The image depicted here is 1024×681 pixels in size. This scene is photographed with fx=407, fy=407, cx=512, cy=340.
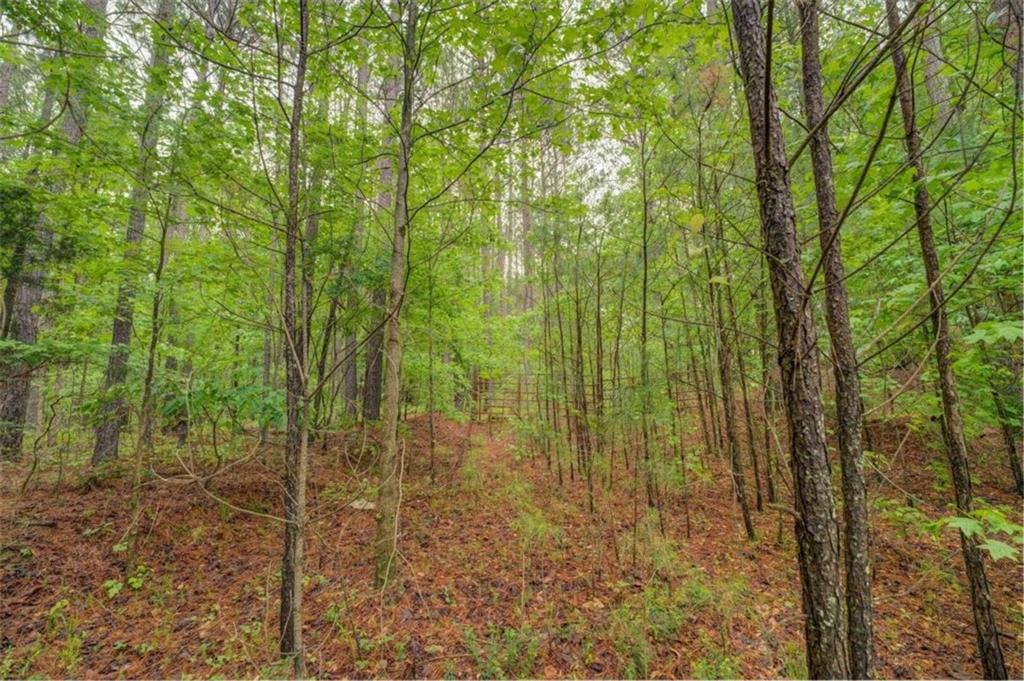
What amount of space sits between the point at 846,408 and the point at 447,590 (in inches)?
147

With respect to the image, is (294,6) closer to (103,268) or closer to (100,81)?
(100,81)

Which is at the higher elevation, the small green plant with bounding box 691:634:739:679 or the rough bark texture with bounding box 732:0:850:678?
the rough bark texture with bounding box 732:0:850:678

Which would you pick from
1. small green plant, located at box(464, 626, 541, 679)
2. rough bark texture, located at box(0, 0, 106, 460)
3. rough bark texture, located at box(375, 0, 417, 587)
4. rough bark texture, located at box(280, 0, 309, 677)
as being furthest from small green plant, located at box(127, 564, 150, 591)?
small green plant, located at box(464, 626, 541, 679)

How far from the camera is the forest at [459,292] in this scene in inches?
88.4

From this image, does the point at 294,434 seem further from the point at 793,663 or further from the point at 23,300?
the point at 23,300

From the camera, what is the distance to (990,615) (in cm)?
288

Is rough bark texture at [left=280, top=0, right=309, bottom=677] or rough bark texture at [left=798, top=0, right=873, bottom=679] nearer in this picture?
rough bark texture at [left=798, top=0, right=873, bottom=679]

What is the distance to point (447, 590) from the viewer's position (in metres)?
4.07

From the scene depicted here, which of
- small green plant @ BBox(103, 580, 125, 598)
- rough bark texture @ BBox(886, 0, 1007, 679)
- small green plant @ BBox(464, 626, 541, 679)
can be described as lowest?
small green plant @ BBox(464, 626, 541, 679)

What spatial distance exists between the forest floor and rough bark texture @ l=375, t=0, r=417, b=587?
353 millimetres

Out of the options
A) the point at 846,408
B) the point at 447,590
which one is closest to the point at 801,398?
the point at 846,408

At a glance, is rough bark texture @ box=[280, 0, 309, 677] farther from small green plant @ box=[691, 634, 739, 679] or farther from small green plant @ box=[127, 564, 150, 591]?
small green plant @ box=[691, 634, 739, 679]

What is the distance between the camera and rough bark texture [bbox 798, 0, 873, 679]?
6.58 feet

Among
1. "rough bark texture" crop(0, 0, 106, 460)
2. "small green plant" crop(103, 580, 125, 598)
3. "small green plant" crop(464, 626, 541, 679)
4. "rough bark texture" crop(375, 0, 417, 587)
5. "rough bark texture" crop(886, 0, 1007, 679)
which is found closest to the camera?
"rough bark texture" crop(886, 0, 1007, 679)
